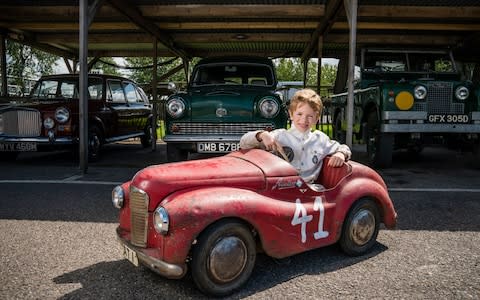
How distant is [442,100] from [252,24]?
4755 mm

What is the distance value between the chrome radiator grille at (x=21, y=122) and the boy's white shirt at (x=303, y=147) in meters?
5.38

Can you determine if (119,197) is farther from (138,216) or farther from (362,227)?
(362,227)

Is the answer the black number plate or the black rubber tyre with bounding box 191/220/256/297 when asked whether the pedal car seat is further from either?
the black number plate

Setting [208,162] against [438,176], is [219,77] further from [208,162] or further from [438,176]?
[208,162]

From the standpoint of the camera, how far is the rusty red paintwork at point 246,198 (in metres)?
2.06

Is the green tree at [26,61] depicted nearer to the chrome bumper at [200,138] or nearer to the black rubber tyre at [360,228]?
the chrome bumper at [200,138]

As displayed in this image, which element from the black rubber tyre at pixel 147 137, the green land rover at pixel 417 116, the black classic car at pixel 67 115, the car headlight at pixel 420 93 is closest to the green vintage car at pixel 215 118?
the green land rover at pixel 417 116

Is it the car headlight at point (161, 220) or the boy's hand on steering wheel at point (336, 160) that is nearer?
the car headlight at point (161, 220)

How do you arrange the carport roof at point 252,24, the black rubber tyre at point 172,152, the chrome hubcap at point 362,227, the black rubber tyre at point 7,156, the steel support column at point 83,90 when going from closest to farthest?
the chrome hubcap at point 362,227 → the black rubber tyre at point 172,152 → the steel support column at point 83,90 → the black rubber tyre at point 7,156 → the carport roof at point 252,24

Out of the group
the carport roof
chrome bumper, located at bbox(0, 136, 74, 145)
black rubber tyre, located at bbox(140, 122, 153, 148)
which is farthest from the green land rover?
black rubber tyre, located at bbox(140, 122, 153, 148)

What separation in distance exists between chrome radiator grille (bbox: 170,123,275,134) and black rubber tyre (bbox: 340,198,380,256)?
9.19 ft

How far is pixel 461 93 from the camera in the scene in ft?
20.1

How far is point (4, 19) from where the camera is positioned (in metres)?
9.69

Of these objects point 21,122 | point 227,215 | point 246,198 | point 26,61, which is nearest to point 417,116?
point 246,198
